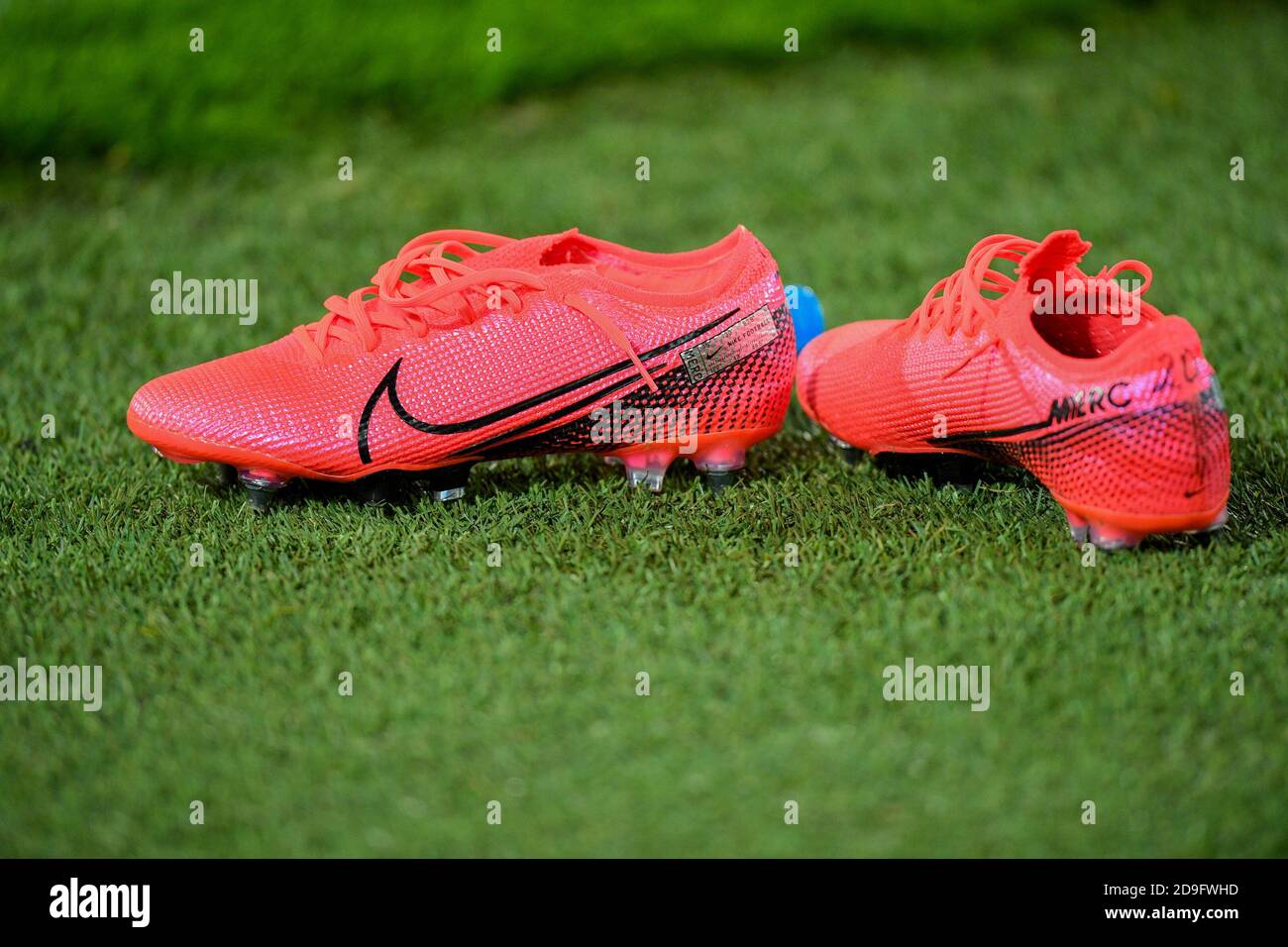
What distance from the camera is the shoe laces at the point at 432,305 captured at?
226cm

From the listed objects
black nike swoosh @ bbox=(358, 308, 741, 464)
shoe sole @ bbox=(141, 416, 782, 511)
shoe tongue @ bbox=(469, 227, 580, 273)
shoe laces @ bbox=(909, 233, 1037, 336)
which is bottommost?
shoe sole @ bbox=(141, 416, 782, 511)

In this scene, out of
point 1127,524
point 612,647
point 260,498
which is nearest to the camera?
point 612,647

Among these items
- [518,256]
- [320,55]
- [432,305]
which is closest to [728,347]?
[518,256]

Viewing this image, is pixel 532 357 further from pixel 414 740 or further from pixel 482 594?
pixel 414 740

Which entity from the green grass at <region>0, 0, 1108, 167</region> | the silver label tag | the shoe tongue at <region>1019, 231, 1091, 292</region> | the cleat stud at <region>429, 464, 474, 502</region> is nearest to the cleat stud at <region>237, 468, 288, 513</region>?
the cleat stud at <region>429, 464, 474, 502</region>

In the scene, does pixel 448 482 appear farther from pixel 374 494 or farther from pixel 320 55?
pixel 320 55

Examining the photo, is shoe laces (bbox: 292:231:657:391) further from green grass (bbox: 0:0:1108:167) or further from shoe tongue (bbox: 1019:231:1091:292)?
green grass (bbox: 0:0:1108:167)

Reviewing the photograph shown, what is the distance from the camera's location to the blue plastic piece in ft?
8.91

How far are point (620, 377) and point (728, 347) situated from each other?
20cm

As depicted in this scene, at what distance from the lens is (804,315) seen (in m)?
2.73

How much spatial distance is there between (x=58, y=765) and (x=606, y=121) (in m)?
3.49

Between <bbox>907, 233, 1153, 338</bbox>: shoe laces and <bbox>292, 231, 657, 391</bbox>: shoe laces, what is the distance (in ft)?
1.70

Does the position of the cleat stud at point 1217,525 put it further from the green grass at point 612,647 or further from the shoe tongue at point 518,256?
the shoe tongue at point 518,256

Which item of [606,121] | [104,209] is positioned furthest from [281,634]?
[606,121]
